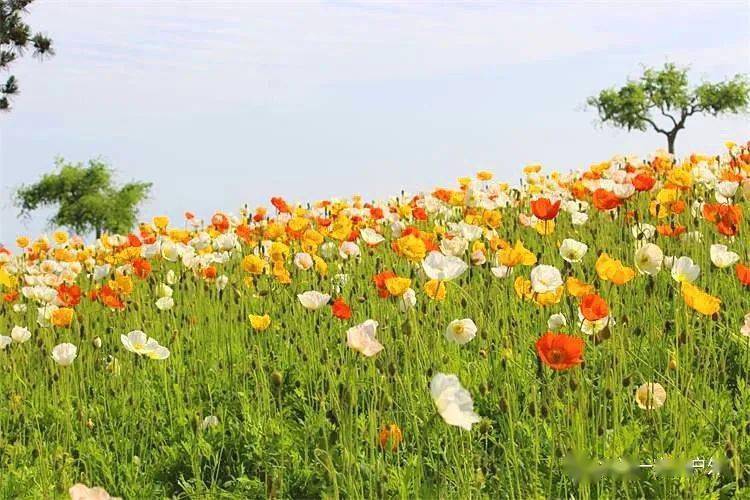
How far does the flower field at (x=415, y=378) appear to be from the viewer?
3.30 meters

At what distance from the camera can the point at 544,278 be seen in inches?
146

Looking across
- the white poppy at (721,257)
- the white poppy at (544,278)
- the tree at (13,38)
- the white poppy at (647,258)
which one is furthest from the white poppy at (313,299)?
the tree at (13,38)

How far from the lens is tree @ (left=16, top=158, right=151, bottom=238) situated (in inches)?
1428

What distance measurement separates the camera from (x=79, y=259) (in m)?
8.91

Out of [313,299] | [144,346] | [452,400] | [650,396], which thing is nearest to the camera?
[452,400]

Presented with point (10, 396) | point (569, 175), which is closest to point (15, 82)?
point (569, 175)

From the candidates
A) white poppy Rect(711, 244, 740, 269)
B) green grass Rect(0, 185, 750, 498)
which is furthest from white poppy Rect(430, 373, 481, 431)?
white poppy Rect(711, 244, 740, 269)

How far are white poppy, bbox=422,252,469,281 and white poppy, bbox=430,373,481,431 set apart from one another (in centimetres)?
123

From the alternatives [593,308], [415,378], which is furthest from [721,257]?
[415,378]

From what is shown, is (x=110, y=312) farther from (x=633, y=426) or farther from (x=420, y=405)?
(x=633, y=426)

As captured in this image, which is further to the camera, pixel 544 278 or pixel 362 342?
pixel 544 278

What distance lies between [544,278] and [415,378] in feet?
3.39

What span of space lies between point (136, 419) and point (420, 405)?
1604 mm

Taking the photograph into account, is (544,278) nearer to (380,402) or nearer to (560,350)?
(380,402)
